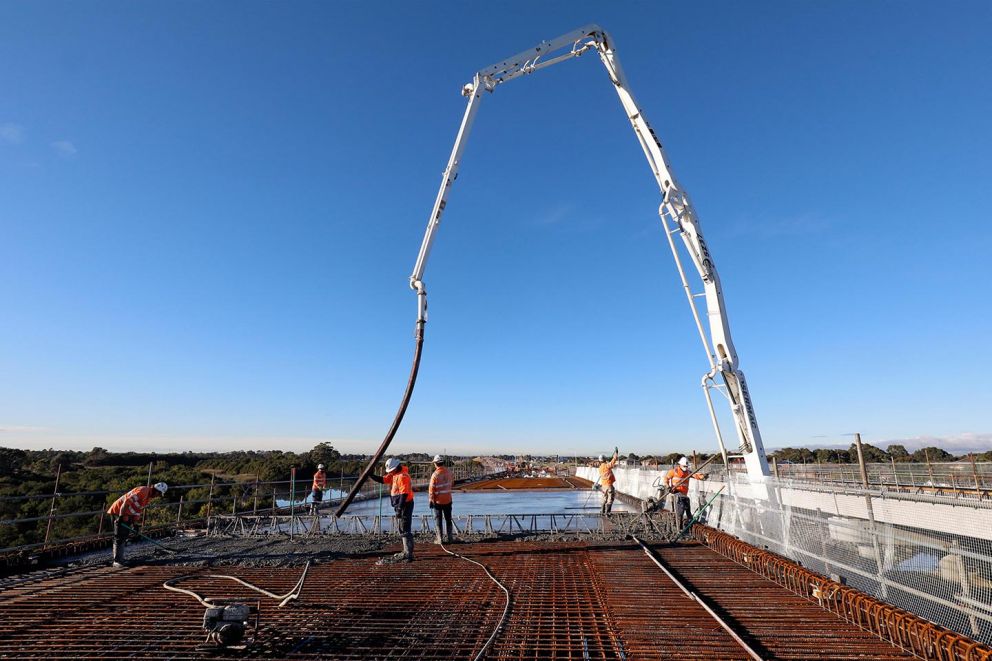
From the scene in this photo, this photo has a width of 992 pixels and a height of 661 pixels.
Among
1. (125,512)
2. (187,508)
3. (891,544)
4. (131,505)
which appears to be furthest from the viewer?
(187,508)

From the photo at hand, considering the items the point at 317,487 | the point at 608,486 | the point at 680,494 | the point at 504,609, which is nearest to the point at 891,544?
the point at 504,609

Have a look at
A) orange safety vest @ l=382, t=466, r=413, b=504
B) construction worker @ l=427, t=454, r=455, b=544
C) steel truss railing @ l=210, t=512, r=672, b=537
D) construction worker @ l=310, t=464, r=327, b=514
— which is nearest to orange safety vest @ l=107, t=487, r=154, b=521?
steel truss railing @ l=210, t=512, r=672, b=537

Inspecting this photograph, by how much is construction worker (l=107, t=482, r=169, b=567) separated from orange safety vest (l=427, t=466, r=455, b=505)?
5.06 meters

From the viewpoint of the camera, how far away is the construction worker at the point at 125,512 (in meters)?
9.01

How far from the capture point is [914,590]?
224 inches

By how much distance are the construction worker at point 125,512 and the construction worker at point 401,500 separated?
4185mm

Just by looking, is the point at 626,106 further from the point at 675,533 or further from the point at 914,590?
the point at 914,590

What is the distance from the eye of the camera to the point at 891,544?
6.27m

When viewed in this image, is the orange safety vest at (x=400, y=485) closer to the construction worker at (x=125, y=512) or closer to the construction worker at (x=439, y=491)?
the construction worker at (x=439, y=491)

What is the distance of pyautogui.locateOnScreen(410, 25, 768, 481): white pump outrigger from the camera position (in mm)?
12969

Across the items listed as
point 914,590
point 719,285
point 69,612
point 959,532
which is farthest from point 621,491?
point 69,612

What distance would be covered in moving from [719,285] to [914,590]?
30.7 feet

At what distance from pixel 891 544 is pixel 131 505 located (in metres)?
12.0

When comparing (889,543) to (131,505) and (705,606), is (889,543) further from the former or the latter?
(131,505)
